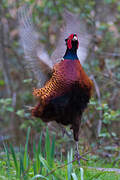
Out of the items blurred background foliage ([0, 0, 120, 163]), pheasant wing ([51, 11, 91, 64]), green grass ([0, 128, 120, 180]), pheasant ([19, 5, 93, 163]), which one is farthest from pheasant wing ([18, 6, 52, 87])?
blurred background foliage ([0, 0, 120, 163])

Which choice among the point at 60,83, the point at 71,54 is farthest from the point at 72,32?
the point at 60,83

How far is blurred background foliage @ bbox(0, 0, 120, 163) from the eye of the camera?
702 cm

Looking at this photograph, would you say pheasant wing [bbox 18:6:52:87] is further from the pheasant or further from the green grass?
the green grass

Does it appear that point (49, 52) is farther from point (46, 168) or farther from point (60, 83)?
point (46, 168)

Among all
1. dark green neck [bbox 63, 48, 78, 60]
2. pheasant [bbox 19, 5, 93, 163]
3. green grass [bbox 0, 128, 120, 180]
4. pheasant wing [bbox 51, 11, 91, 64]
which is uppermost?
pheasant wing [bbox 51, 11, 91, 64]

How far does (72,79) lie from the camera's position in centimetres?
390

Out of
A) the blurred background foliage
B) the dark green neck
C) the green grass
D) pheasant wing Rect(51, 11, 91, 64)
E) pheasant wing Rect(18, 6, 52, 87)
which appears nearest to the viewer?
the green grass

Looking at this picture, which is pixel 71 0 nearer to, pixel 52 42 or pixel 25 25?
pixel 52 42

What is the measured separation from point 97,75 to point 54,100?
9.61ft

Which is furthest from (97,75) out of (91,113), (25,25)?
(25,25)

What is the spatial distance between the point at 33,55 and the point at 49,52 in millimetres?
3399

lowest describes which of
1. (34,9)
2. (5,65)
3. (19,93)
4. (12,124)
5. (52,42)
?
(12,124)

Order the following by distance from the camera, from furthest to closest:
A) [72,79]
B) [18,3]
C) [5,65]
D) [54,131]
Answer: [5,65], [18,3], [54,131], [72,79]

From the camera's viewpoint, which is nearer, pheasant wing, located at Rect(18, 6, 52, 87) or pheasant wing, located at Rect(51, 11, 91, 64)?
pheasant wing, located at Rect(18, 6, 52, 87)
